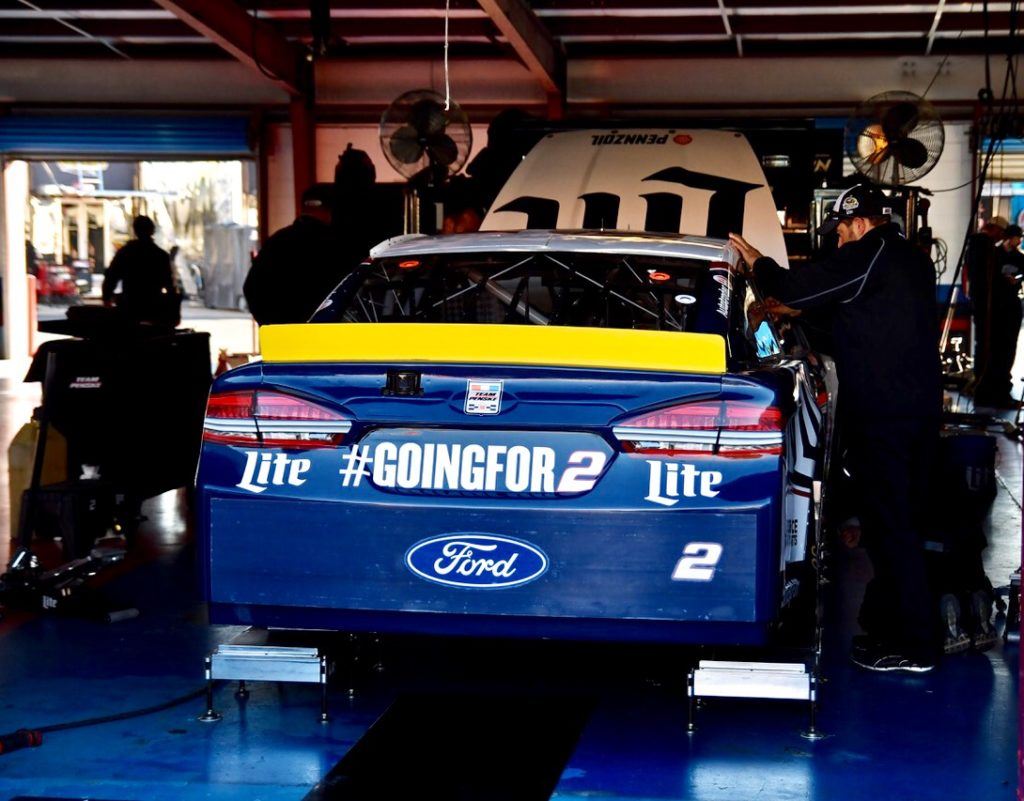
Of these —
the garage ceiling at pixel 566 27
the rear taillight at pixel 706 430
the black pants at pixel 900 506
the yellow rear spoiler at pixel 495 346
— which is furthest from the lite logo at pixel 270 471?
the garage ceiling at pixel 566 27

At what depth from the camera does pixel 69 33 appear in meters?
17.3

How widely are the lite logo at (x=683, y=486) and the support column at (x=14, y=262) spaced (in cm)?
1835

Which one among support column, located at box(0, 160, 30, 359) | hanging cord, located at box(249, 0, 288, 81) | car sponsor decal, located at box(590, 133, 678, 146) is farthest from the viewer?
support column, located at box(0, 160, 30, 359)

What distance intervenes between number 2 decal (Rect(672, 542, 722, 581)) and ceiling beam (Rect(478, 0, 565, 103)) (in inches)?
352

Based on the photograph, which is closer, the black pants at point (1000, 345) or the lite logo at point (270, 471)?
the lite logo at point (270, 471)

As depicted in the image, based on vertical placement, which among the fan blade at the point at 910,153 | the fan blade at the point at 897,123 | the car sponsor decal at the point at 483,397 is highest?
the fan blade at the point at 897,123

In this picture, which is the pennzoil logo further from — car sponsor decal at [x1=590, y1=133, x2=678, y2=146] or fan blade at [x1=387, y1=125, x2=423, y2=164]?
fan blade at [x1=387, y1=125, x2=423, y2=164]

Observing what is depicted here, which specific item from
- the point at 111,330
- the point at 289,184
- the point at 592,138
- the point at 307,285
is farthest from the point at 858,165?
the point at 289,184

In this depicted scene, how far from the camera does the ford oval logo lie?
12.5 feet

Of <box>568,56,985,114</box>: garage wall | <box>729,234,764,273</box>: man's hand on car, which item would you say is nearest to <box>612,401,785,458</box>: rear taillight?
<box>729,234,764,273</box>: man's hand on car

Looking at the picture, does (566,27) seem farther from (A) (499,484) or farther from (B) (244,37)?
(A) (499,484)

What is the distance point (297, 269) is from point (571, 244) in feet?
8.21

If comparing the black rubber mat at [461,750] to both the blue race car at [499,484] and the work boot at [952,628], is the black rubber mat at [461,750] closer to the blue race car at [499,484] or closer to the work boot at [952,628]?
the blue race car at [499,484]

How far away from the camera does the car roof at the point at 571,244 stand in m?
4.78
